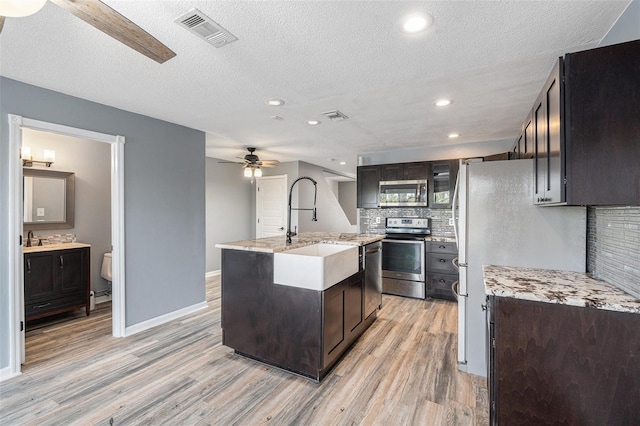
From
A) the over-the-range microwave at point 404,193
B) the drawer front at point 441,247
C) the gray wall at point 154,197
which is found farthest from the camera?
the over-the-range microwave at point 404,193

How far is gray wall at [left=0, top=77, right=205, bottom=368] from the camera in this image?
2.79 meters

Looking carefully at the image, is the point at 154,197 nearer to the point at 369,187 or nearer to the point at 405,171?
the point at 369,187

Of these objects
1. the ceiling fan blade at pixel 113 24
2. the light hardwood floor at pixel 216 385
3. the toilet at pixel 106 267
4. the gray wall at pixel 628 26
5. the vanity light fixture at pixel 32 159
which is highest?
the gray wall at pixel 628 26

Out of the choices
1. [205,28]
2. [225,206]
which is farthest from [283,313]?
[225,206]

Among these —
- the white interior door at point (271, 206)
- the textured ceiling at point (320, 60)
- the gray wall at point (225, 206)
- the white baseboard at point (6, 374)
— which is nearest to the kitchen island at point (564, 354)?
the textured ceiling at point (320, 60)

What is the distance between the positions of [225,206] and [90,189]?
2411 mm

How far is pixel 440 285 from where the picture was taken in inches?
176

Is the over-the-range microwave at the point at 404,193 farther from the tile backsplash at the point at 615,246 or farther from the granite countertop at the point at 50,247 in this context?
the granite countertop at the point at 50,247

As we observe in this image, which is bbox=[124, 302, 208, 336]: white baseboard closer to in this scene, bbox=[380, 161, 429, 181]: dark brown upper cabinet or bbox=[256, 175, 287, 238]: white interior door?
bbox=[256, 175, 287, 238]: white interior door

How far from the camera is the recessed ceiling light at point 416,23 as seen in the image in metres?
1.59

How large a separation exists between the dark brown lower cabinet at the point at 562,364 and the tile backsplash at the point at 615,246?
0.97 feet

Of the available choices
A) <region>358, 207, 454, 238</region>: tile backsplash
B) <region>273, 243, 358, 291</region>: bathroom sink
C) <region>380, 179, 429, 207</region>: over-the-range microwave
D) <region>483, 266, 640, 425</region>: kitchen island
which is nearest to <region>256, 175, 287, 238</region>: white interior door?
<region>358, 207, 454, 238</region>: tile backsplash

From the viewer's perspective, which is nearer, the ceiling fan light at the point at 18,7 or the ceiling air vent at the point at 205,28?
the ceiling fan light at the point at 18,7

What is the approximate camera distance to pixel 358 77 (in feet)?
7.68
